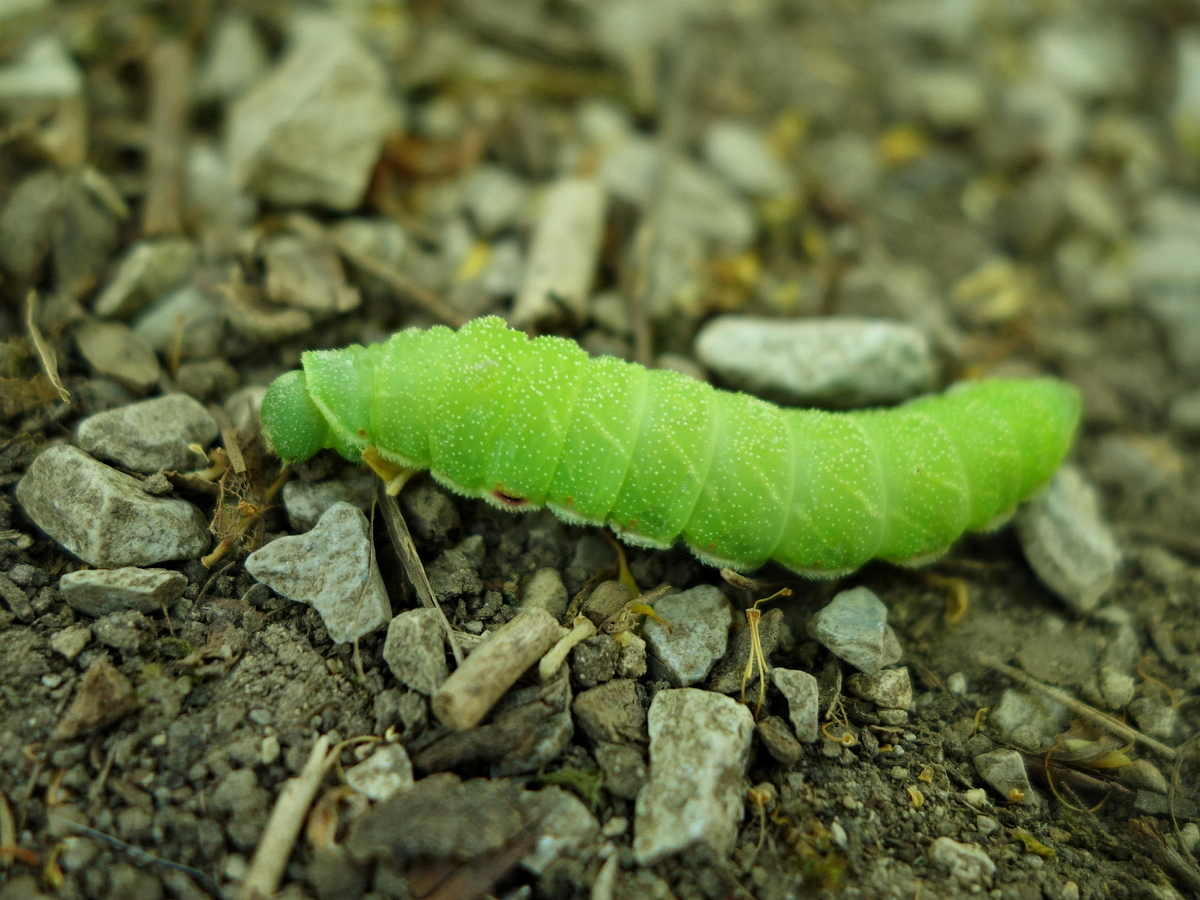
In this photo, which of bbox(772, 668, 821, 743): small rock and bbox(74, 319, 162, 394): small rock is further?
bbox(74, 319, 162, 394): small rock

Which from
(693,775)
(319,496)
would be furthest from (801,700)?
(319,496)

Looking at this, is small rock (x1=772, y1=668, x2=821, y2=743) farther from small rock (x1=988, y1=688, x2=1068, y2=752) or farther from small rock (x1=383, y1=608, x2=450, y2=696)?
small rock (x1=383, y1=608, x2=450, y2=696)

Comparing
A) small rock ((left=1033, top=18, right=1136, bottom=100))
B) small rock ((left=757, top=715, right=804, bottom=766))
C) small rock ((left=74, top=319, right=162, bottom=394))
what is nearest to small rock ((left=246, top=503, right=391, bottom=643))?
small rock ((left=74, top=319, right=162, bottom=394))

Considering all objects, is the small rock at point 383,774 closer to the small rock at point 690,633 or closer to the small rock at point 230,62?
the small rock at point 690,633

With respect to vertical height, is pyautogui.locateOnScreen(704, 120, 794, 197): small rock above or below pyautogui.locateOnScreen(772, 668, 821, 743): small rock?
above

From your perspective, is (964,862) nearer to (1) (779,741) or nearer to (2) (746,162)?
(1) (779,741)

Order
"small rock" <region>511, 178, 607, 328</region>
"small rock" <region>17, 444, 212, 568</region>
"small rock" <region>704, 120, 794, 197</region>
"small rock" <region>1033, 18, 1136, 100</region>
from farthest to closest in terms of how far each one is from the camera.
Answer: "small rock" <region>1033, 18, 1136, 100</region> → "small rock" <region>704, 120, 794, 197</region> → "small rock" <region>511, 178, 607, 328</region> → "small rock" <region>17, 444, 212, 568</region>
